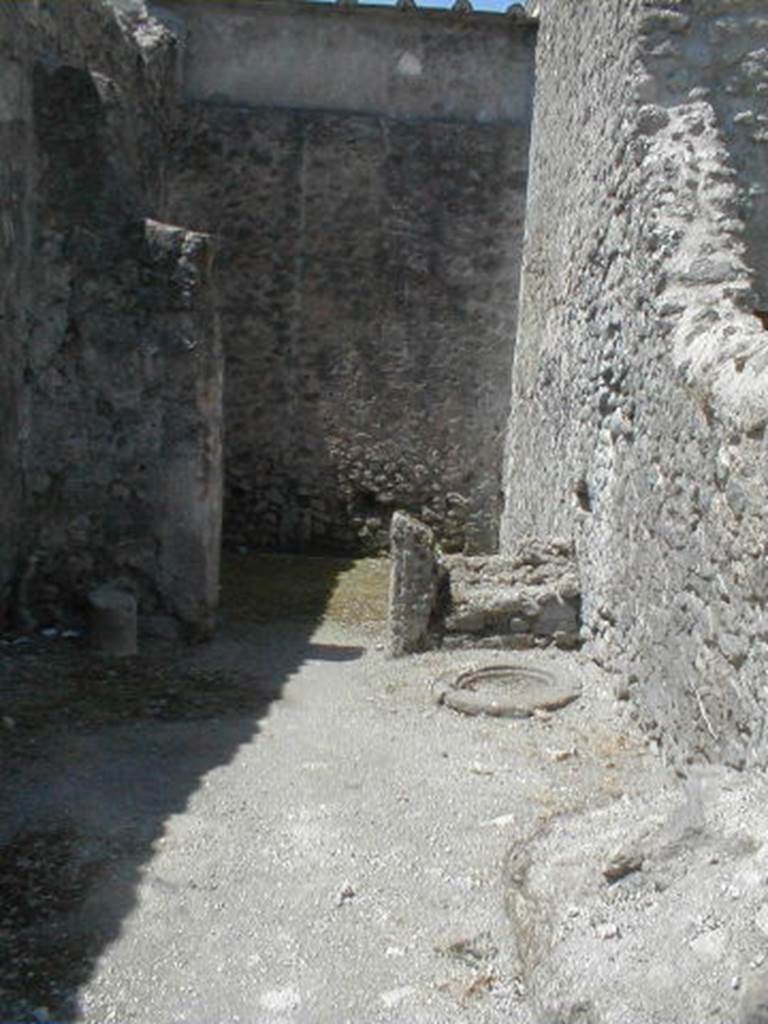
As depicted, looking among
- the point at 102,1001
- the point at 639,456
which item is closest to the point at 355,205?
the point at 639,456

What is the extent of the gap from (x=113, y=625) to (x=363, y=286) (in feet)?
18.3

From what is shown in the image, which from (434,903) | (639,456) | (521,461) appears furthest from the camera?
(521,461)

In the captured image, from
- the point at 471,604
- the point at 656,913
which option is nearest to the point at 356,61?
the point at 471,604

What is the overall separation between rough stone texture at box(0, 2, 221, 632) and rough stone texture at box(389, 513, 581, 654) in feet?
4.01

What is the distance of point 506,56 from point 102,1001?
10.1 m

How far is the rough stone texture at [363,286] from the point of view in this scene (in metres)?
11.7

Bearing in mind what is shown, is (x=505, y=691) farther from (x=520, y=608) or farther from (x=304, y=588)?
(x=304, y=588)

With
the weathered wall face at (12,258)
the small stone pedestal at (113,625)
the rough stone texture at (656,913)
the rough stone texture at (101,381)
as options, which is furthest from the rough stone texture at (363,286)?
the rough stone texture at (656,913)

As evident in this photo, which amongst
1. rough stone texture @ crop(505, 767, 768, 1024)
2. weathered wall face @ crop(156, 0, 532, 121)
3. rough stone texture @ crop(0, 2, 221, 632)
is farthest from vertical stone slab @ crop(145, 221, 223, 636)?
weathered wall face @ crop(156, 0, 532, 121)

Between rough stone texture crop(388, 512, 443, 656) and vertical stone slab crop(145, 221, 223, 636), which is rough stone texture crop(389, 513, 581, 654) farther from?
vertical stone slab crop(145, 221, 223, 636)

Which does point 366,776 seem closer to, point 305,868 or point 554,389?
point 305,868

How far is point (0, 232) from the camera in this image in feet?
22.9

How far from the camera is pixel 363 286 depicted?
11.8 m

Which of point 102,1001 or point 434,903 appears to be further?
point 434,903
